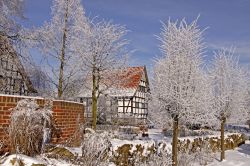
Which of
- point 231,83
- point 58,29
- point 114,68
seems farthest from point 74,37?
point 231,83

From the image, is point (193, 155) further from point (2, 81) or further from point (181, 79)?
point (2, 81)

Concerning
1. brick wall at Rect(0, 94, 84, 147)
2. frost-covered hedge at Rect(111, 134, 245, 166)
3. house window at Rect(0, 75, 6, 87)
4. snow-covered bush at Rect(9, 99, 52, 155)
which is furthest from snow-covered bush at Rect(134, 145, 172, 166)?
house window at Rect(0, 75, 6, 87)

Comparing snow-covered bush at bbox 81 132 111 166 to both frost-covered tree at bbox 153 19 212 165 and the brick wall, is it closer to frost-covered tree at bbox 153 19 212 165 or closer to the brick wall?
the brick wall

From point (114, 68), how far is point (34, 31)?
174 inches

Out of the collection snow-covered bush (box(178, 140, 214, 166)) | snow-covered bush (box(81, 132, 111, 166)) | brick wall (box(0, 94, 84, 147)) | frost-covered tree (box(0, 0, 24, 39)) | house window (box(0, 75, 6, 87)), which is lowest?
snow-covered bush (box(178, 140, 214, 166))

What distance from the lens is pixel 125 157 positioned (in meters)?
7.91

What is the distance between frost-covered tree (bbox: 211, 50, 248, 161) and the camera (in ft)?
43.1

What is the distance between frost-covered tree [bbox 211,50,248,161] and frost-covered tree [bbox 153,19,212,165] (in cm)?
526

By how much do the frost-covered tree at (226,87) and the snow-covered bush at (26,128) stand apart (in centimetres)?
877

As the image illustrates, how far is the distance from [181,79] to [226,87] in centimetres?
630

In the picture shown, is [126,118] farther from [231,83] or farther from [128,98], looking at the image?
[231,83]

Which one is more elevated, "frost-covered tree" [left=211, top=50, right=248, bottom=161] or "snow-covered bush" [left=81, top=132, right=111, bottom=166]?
"frost-covered tree" [left=211, top=50, right=248, bottom=161]

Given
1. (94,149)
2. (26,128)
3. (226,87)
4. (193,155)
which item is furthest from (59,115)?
(226,87)

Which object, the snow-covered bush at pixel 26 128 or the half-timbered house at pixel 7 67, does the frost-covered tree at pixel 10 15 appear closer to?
the half-timbered house at pixel 7 67
